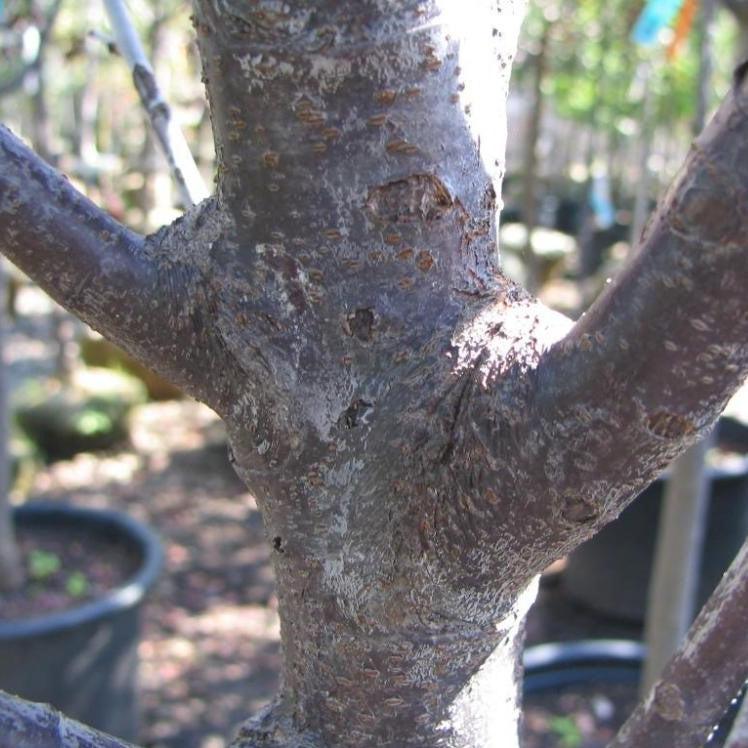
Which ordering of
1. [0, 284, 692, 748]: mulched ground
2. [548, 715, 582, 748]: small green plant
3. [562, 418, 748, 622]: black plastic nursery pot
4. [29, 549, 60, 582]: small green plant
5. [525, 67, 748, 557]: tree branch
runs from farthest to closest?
[562, 418, 748, 622]: black plastic nursery pot → [0, 284, 692, 748]: mulched ground → [29, 549, 60, 582]: small green plant → [548, 715, 582, 748]: small green plant → [525, 67, 748, 557]: tree branch

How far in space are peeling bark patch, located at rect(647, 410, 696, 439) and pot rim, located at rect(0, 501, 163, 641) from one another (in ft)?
7.81

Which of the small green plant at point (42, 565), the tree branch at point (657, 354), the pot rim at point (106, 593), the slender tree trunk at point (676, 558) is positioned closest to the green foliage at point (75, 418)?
the pot rim at point (106, 593)

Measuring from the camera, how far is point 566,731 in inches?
103

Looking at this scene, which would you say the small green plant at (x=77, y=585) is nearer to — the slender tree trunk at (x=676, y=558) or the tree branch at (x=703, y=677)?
the slender tree trunk at (x=676, y=558)

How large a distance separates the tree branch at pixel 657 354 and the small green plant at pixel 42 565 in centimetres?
262

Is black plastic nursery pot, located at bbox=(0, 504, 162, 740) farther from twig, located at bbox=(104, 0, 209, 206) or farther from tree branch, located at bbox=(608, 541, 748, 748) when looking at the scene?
tree branch, located at bbox=(608, 541, 748, 748)

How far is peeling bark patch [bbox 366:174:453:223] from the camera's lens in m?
0.66

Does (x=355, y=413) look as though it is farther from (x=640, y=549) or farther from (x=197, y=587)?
(x=197, y=587)

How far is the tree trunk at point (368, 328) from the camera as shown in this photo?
0.62 metres

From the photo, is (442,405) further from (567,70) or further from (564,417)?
(567,70)

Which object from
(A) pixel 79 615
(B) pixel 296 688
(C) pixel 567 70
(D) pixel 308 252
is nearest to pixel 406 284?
(D) pixel 308 252

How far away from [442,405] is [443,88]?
0.21 meters

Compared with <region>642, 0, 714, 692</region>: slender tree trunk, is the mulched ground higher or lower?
higher

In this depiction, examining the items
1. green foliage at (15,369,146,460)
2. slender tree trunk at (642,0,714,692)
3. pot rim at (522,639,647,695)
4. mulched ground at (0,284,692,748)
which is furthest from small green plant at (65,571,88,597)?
green foliage at (15,369,146,460)
